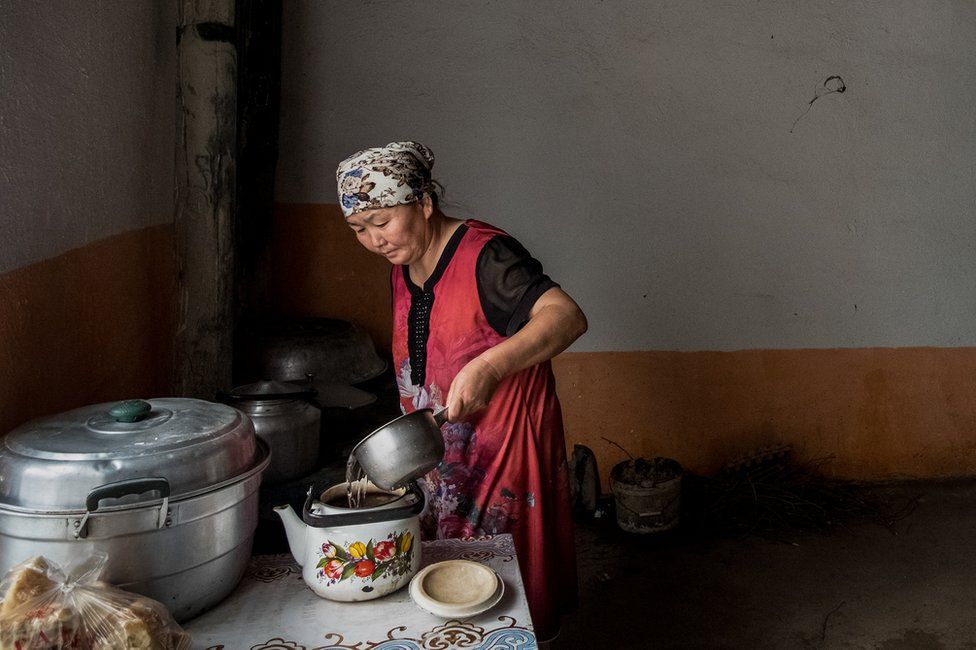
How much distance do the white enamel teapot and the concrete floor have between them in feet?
5.89

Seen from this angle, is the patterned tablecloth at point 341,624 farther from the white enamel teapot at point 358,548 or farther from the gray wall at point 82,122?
the gray wall at point 82,122

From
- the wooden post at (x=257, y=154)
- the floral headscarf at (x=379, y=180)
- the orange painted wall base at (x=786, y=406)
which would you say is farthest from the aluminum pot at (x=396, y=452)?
the orange painted wall base at (x=786, y=406)

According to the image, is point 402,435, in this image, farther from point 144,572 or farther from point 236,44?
point 236,44

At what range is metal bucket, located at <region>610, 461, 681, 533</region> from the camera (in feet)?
11.6

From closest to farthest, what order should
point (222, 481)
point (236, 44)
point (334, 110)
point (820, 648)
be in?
point (222, 481), point (236, 44), point (820, 648), point (334, 110)

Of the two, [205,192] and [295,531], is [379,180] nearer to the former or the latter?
[295,531]

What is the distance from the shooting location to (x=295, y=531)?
124 centimetres

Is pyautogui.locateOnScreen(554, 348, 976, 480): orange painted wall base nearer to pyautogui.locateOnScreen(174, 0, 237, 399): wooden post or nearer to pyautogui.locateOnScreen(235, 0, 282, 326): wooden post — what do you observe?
pyautogui.locateOnScreen(235, 0, 282, 326): wooden post

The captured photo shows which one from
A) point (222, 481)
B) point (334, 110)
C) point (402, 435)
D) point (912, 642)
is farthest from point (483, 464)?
point (334, 110)

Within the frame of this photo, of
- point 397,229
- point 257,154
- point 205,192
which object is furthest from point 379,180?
point 257,154

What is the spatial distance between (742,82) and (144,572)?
3.59 meters

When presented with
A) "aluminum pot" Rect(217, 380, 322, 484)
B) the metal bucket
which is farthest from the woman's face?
the metal bucket

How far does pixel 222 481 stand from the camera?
109 cm

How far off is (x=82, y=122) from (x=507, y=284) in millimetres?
1007
